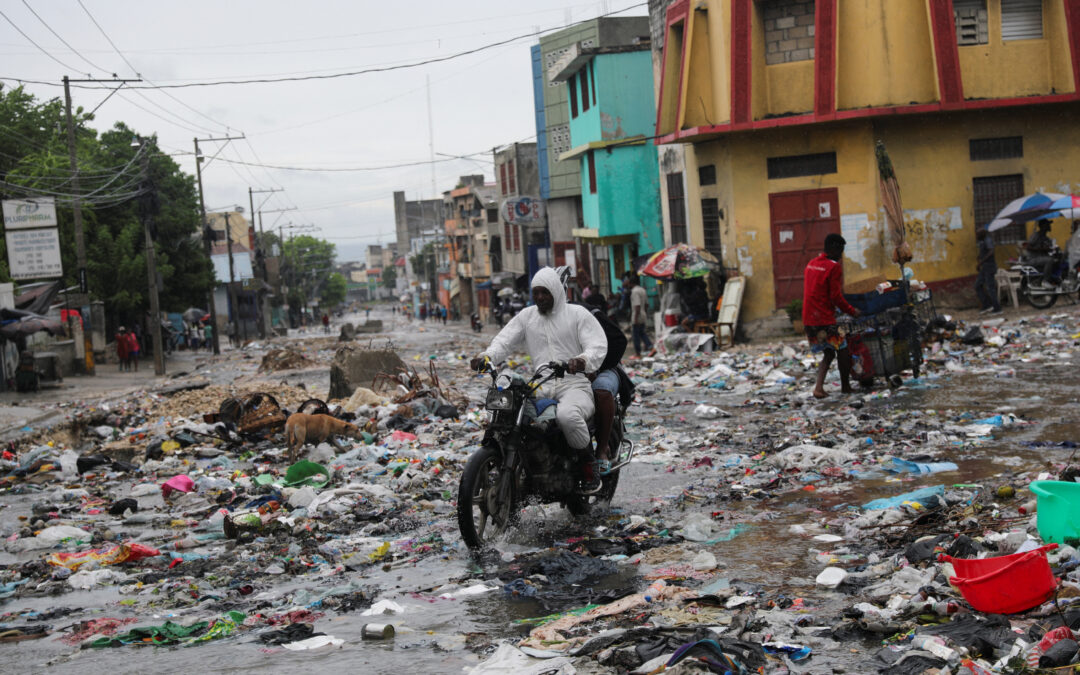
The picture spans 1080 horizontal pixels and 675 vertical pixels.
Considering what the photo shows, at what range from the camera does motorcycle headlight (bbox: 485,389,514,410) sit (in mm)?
6246

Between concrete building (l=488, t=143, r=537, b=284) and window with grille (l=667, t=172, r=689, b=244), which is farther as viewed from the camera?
concrete building (l=488, t=143, r=537, b=284)

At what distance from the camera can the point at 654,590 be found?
17.0 feet

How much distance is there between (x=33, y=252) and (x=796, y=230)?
2020cm

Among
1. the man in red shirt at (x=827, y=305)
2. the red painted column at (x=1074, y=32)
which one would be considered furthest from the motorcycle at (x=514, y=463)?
the red painted column at (x=1074, y=32)

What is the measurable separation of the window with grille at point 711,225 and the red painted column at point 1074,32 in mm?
7530

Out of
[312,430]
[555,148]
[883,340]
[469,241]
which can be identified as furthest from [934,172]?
[469,241]

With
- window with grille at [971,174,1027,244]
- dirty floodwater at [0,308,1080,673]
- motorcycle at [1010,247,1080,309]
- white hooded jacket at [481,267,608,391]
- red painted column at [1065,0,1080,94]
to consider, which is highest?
red painted column at [1065,0,1080,94]

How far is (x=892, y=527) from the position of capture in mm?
5926

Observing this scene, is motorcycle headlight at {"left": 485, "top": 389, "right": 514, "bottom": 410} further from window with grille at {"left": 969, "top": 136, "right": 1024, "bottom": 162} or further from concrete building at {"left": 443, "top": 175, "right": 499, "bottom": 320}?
concrete building at {"left": 443, "top": 175, "right": 499, "bottom": 320}

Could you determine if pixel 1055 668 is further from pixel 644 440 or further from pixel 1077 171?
pixel 1077 171

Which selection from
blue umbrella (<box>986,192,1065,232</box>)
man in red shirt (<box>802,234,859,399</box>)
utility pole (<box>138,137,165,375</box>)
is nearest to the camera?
man in red shirt (<box>802,234,859,399</box>)

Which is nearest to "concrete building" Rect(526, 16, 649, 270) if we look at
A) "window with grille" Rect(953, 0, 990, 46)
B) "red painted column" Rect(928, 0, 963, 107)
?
"window with grille" Rect(953, 0, 990, 46)

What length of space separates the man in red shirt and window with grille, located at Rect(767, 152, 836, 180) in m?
11.1

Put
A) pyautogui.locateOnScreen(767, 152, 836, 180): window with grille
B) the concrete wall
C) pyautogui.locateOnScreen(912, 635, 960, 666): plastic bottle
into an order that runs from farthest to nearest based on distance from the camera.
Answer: pyautogui.locateOnScreen(767, 152, 836, 180): window with grille < the concrete wall < pyautogui.locateOnScreen(912, 635, 960, 666): plastic bottle
